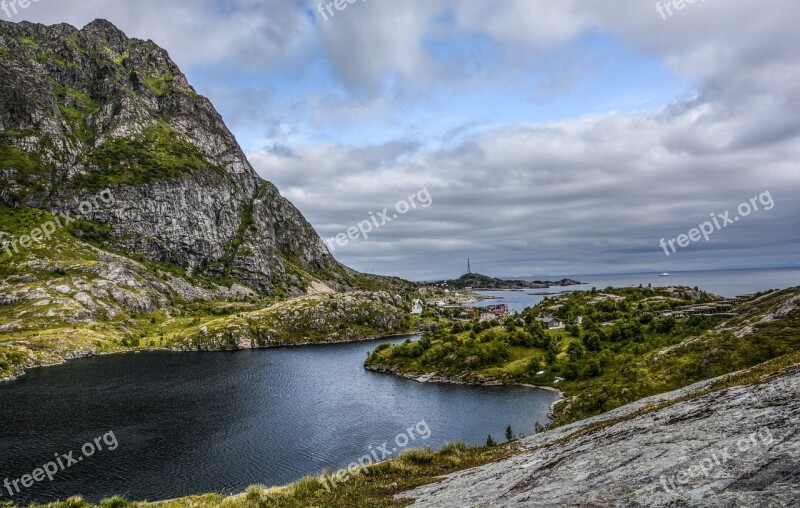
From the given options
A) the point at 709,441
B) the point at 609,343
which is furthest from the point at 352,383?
the point at 709,441

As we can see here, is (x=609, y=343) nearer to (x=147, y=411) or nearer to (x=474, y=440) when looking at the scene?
(x=474, y=440)

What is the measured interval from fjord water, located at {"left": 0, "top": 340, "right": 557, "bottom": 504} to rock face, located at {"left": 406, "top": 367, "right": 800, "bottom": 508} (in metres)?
53.8

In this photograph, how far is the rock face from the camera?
10.7 m

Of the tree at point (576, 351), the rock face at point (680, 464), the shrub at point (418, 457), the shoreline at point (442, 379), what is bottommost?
the shoreline at point (442, 379)

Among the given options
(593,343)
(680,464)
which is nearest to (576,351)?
(593,343)

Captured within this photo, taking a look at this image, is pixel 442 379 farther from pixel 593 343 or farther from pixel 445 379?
pixel 593 343

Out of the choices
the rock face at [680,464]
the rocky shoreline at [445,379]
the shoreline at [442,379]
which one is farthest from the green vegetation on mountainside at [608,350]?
the rock face at [680,464]

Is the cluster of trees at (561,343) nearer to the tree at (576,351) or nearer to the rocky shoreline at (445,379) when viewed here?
the tree at (576,351)

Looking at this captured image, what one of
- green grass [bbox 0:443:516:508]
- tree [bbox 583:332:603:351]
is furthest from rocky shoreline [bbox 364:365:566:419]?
green grass [bbox 0:443:516:508]

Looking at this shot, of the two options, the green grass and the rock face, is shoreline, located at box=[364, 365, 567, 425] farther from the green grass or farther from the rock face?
the rock face

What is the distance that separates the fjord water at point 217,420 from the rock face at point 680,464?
176 feet

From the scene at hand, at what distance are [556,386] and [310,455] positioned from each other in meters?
64.2

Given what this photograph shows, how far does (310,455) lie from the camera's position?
2886 inches

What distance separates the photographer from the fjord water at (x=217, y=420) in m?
65.2
